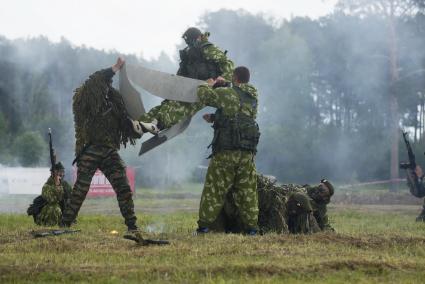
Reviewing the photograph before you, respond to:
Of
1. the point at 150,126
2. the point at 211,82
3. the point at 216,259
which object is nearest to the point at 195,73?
the point at 211,82

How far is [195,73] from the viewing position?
1050 cm

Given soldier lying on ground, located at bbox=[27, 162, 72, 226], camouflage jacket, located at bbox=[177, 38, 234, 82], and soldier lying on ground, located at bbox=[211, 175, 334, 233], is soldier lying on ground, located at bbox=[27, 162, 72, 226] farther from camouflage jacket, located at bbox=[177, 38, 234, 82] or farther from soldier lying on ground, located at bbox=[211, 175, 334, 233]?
camouflage jacket, located at bbox=[177, 38, 234, 82]

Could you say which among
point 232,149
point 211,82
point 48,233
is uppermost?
point 211,82

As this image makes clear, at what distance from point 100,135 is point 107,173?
525 millimetres

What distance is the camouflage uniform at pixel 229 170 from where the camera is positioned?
9.82m

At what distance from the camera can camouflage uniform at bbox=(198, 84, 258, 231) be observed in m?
9.82

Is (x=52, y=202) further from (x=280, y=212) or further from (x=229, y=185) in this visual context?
(x=280, y=212)

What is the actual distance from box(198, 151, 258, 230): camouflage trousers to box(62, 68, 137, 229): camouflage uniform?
4.35 feet

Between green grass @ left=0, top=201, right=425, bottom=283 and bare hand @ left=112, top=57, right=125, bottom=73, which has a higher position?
bare hand @ left=112, top=57, right=125, bottom=73

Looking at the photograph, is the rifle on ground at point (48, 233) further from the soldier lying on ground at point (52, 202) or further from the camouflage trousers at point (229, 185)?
the soldier lying on ground at point (52, 202)

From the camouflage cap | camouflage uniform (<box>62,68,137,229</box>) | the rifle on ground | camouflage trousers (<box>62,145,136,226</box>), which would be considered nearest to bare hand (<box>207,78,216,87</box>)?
camouflage uniform (<box>62,68,137,229</box>)

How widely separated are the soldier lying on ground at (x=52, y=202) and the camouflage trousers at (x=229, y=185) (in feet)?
9.44

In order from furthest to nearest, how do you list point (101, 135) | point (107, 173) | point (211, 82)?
point (107, 173), point (101, 135), point (211, 82)

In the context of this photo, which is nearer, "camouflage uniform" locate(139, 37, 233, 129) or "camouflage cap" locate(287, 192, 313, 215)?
"camouflage uniform" locate(139, 37, 233, 129)
